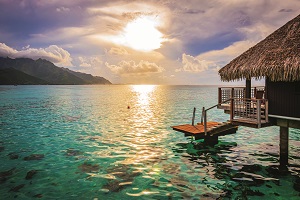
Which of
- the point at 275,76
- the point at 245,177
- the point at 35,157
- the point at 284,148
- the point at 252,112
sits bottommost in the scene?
the point at 245,177

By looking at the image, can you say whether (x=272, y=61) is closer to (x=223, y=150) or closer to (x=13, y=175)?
(x=223, y=150)

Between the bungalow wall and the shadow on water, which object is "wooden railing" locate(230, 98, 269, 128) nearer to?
the bungalow wall

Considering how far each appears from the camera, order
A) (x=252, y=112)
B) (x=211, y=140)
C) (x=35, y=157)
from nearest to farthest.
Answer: (x=252, y=112) < (x=35, y=157) < (x=211, y=140)

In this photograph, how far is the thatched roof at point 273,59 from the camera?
36.5ft

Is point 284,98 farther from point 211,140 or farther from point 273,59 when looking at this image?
point 211,140

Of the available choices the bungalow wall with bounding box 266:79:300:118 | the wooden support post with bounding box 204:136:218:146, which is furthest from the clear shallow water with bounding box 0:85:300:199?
the bungalow wall with bounding box 266:79:300:118

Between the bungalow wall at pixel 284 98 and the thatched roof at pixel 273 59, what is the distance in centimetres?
77

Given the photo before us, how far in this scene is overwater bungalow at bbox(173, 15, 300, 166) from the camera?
11439 mm

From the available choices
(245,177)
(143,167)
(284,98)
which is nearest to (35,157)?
(143,167)

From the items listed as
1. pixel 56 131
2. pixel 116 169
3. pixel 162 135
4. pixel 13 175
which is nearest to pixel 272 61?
pixel 116 169

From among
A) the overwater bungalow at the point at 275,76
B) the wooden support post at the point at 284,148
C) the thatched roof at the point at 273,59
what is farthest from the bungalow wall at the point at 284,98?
the wooden support post at the point at 284,148

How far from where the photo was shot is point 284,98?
12.1 meters

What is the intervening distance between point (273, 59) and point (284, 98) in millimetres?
2195

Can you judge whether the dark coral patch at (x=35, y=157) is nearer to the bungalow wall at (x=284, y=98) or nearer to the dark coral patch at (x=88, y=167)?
the dark coral patch at (x=88, y=167)
